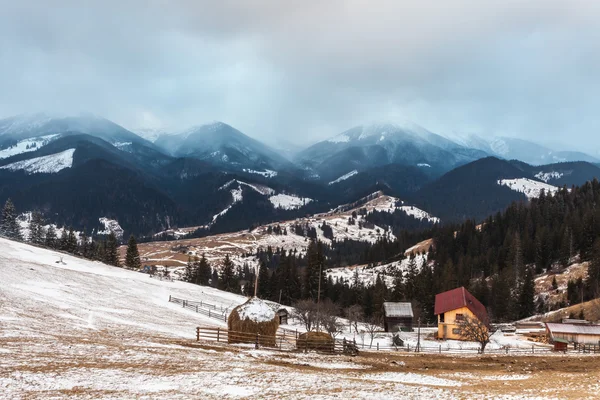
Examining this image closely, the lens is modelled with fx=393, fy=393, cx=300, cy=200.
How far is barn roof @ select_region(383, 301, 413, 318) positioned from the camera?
3295 inches

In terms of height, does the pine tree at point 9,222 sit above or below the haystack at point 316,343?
above

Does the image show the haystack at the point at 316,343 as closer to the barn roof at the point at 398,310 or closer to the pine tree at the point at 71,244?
the barn roof at the point at 398,310

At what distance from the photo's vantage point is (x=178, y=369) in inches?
934

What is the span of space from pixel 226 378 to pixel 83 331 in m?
19.3

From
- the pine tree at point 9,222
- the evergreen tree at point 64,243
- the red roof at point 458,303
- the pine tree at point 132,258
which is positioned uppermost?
the pine tree at point 9,222

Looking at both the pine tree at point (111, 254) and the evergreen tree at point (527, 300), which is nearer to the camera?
the evergreen tree at point (527, 300)

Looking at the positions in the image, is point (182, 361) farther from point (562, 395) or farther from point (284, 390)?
point (562, 395)

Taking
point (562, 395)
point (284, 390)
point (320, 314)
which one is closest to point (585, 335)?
point (320, 314)

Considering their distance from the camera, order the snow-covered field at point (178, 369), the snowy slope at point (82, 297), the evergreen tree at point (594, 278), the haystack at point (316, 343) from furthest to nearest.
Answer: the evergreen tree at point (594, 278)
the snowy slope at point (82, 297)
the haystack at point (316, 343)
the snow-covered field at point (178, 369)

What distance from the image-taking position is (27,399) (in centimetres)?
1588

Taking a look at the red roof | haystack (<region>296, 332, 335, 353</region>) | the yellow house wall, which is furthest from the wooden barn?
haystack (<region>296, 332, 335, 353</region>)

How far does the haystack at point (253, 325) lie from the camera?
3891 centimetres

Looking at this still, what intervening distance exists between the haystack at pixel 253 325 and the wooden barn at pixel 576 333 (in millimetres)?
48655

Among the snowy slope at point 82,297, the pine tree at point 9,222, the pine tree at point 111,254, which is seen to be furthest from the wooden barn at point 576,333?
the pine tree at point 9,222
